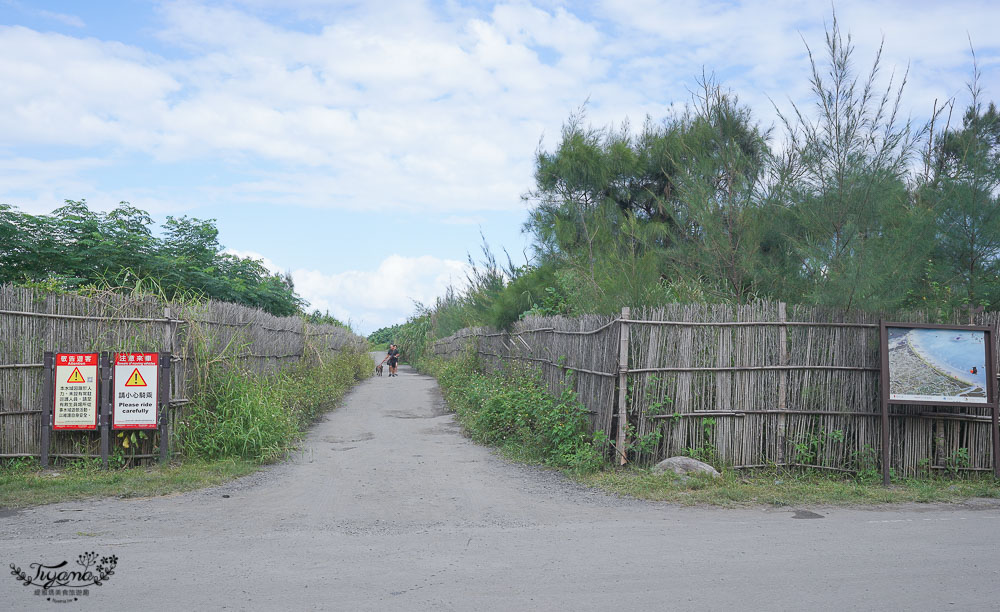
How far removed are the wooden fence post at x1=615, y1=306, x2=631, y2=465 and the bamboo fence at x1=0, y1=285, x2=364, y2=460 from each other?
5267 millimetres

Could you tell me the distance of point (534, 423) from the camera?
10516mm

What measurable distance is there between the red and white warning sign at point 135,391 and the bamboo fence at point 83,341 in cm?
28

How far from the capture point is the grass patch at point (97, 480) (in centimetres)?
687

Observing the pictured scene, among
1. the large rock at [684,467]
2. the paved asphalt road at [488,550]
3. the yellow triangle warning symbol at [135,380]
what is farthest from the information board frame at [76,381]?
the large rock at [684,467]

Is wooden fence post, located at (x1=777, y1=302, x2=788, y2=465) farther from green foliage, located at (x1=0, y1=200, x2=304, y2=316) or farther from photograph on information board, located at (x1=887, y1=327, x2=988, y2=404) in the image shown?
green foliage, located at (x1=0, y1=200, x2=304, y2=316)

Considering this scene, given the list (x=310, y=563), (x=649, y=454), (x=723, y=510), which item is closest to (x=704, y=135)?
(x=649, y=454)

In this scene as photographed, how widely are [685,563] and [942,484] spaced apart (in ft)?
15.4

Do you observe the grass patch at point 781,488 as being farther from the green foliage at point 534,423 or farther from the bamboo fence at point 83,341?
the bamboo fence at point 83,341

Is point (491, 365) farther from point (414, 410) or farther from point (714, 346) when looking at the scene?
point (714, 346)

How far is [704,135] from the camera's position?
13.7m

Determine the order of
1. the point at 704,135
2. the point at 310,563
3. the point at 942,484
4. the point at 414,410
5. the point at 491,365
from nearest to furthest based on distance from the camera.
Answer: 1. the point at 310,563
2. the point at 942,484
3. the point at 704,135
4. the point at 414,410
5. the point at 491,365

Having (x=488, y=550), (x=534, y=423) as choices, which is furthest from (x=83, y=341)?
(x=534, y=423)

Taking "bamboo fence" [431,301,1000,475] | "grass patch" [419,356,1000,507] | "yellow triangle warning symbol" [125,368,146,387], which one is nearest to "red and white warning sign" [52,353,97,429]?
"yellow triangle warning symbol" [125,368,146,387]

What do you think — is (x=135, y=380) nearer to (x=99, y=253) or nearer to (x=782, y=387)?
(x=782, y=387)
